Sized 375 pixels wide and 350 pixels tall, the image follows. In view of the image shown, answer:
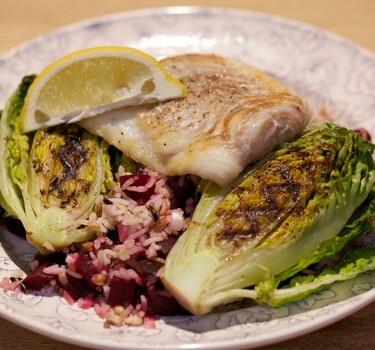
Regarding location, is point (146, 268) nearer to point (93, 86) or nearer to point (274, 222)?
point (274, 222)

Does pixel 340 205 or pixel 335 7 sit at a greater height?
pixel 335 7

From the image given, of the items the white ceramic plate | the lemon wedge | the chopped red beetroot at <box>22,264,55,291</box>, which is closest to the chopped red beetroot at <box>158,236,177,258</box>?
the white ceramic plate

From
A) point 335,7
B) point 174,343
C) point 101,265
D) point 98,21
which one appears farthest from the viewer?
point 335,7

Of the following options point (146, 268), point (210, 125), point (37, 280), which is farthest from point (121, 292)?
point (210, 125)

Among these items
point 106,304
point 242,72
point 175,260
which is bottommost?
point 106,304

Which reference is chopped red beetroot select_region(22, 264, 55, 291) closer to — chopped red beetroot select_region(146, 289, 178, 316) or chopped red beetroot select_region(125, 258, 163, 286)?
chopped red beetroot select_region(125, 258, 163, 286)

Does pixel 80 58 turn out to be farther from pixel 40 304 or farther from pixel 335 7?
pixel 335 7

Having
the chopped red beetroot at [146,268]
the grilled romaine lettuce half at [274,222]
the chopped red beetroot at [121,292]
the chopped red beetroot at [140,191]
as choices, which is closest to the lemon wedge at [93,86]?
the chopped red beetroot at [140,191]

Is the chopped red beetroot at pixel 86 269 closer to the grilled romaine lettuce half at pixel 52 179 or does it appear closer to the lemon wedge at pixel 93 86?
the grilled romaine lettuce half at pixel 52 179

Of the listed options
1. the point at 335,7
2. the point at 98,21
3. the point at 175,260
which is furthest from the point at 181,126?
the point at 335,7
